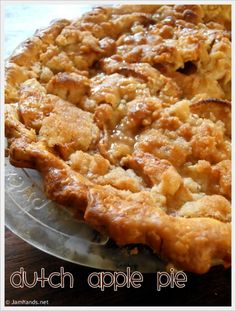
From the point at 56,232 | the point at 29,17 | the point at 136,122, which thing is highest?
the point at 29,17

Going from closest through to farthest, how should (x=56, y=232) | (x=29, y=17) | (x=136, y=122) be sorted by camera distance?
(x=56, y=232)
(x=136, y=122)
(x=29, y=17)

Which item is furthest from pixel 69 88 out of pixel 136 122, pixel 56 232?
pixel 56 232

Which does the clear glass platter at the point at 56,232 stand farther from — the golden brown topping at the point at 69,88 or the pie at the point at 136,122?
the golden brown topping at the point at 69,88

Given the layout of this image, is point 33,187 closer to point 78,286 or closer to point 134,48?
point 78,286

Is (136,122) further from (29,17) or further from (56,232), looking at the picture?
(29,17)

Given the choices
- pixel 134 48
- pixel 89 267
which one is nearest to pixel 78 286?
pixel 89 267

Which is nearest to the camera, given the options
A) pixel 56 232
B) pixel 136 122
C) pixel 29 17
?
pixel 56 232
